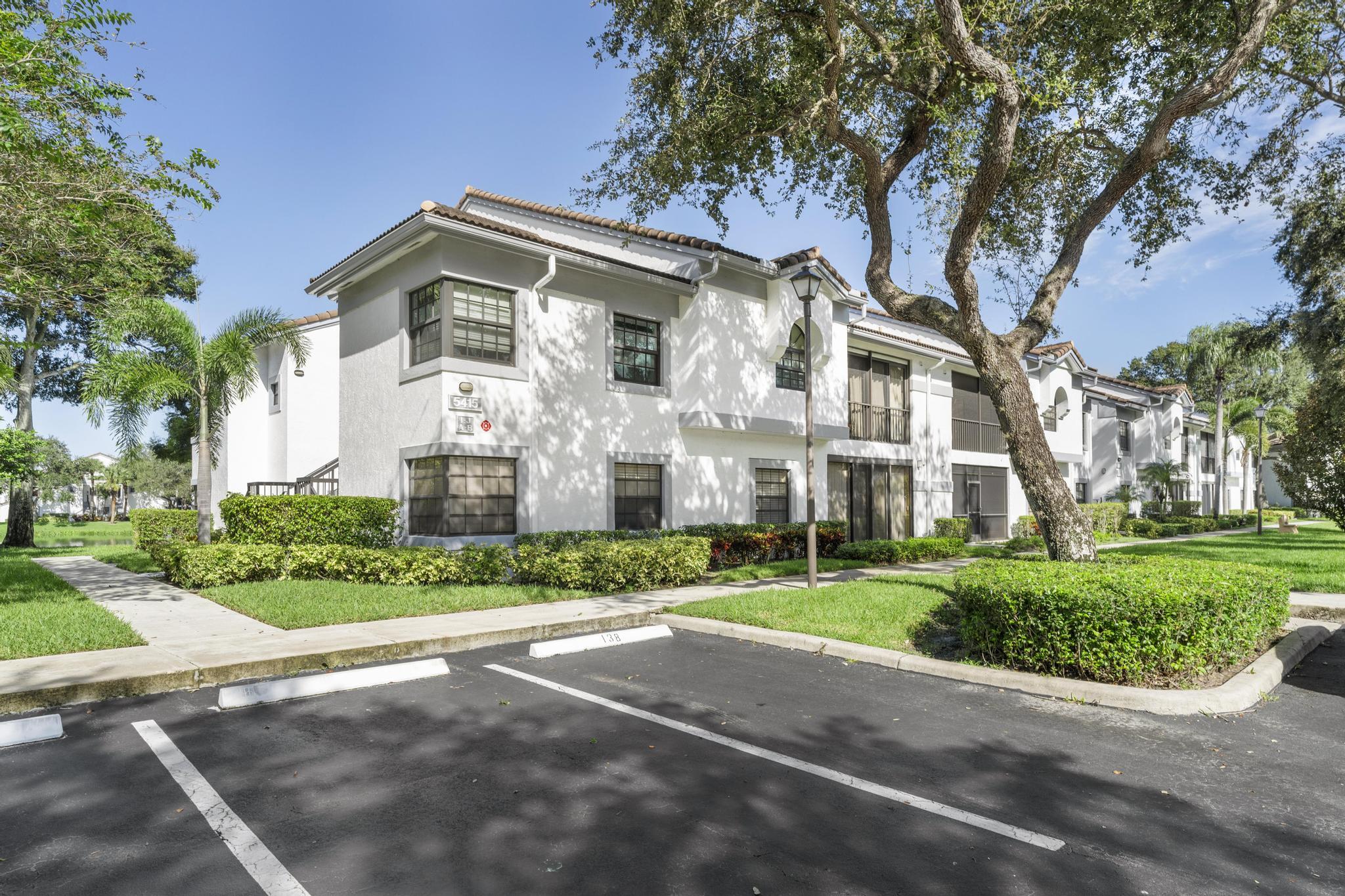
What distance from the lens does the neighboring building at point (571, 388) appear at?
12750 mm

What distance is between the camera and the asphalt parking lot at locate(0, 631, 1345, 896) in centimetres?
332

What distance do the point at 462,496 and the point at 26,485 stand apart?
20801mm

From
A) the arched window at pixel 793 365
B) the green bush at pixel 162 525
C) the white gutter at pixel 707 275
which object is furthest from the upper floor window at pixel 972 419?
the green bush at pixel 162 525

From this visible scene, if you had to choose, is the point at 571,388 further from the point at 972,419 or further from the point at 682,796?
the point at 972,419

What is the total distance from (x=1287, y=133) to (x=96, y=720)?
20172mm

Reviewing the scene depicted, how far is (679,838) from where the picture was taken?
3656 millimetres

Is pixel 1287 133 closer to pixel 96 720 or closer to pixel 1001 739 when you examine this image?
pixel 1001 739

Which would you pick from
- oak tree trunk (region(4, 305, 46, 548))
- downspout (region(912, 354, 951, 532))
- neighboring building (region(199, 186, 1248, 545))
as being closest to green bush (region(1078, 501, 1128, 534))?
downspout (region(912, 354, 951, 532))

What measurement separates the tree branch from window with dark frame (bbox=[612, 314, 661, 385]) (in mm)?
7250

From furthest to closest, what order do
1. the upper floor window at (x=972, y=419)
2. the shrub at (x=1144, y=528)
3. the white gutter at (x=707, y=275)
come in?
the shrub at (x=1144, y=528), the upper floor window at (x=972, y=419), the white gutter at (x=707, y=275)

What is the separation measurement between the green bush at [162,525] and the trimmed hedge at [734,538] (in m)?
9.96

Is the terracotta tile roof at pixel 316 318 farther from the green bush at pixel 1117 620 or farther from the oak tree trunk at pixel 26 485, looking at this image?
the green bush at pixel 1117 620

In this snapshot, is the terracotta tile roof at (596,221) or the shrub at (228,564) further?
the terracotta tile roof at (596,221)

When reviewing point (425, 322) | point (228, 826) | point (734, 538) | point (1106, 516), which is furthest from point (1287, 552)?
point (228, 826)
